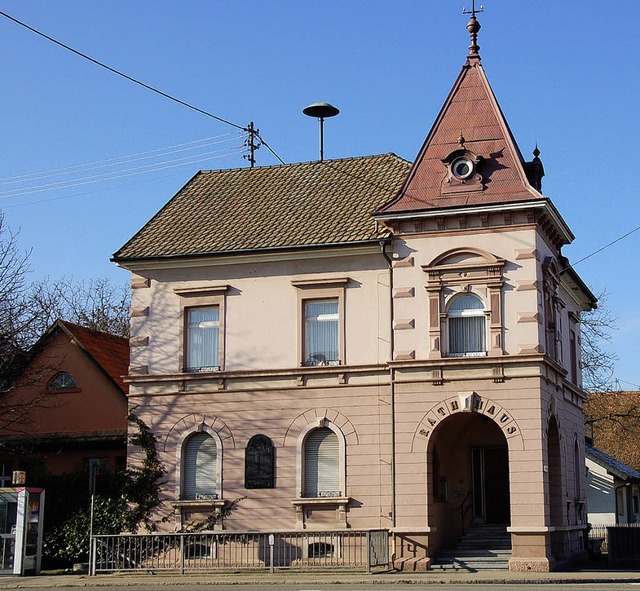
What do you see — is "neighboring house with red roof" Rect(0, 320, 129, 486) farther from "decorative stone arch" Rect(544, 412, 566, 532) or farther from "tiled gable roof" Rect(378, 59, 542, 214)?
"decorative stone arch" Rect(544, 412, 566, 532)

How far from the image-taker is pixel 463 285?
28.3 m

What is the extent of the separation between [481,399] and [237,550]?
7970mm

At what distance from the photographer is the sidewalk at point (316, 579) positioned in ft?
80.1

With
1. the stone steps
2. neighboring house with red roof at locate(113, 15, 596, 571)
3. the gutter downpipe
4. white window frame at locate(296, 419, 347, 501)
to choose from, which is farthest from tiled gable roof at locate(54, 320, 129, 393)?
the stone steps

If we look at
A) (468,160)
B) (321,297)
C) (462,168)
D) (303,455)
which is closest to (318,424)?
(303,455)

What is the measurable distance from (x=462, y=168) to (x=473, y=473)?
908 centimetres

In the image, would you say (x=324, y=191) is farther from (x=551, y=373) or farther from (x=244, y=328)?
(x=551, y=373)

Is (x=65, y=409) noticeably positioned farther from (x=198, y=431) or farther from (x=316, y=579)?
(x=316, y=579)

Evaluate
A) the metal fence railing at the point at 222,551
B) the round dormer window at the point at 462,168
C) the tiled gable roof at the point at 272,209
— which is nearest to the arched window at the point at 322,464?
the metal fence railing at the point at 222,551

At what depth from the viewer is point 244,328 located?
30766mm

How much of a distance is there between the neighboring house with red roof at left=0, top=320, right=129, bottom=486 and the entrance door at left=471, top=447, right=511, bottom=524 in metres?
11.0

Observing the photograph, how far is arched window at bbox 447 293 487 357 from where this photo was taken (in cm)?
2809

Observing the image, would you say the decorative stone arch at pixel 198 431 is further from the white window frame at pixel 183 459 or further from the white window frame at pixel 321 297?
the white window frame at pixel 321 297

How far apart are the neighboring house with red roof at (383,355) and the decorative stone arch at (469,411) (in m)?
0.04
